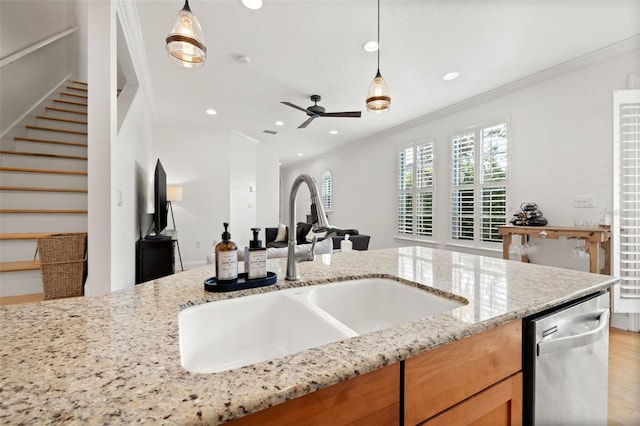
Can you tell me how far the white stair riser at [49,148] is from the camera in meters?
2.88

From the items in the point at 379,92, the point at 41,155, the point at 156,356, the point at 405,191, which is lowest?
the point at 156,356

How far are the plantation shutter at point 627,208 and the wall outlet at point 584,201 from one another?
288mm

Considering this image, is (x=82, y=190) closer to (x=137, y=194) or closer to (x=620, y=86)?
(x=137, y=194)

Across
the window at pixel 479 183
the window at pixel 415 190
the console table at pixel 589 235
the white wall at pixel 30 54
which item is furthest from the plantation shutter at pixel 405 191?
the white wall at pixel 30 54

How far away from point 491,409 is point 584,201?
3323mm

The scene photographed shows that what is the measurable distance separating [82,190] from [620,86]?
5261mm

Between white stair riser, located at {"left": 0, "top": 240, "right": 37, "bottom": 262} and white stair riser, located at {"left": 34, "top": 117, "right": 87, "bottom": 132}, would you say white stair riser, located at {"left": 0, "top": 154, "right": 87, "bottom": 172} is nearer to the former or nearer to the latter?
white stair riser, located at {"left": 34, "top": 117, "right": 87, "bottom": 132}

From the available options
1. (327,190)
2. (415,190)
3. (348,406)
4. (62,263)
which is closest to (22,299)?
(62,263)

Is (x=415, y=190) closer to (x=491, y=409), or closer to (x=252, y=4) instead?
(x=252, y=4)

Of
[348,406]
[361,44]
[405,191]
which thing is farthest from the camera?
[405,191]

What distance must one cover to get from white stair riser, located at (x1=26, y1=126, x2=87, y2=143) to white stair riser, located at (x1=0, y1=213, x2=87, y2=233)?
130 cm

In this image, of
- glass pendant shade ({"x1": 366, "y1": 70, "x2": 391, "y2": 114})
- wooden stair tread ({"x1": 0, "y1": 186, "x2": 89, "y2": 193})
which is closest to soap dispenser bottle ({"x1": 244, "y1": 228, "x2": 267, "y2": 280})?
glass pendant shade ({"x1": 366, "y1": 70, "x2": 391, "y2": 114})

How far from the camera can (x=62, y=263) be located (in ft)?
6.14

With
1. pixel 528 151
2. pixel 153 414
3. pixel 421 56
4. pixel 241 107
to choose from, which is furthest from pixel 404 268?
pixel 241 107
